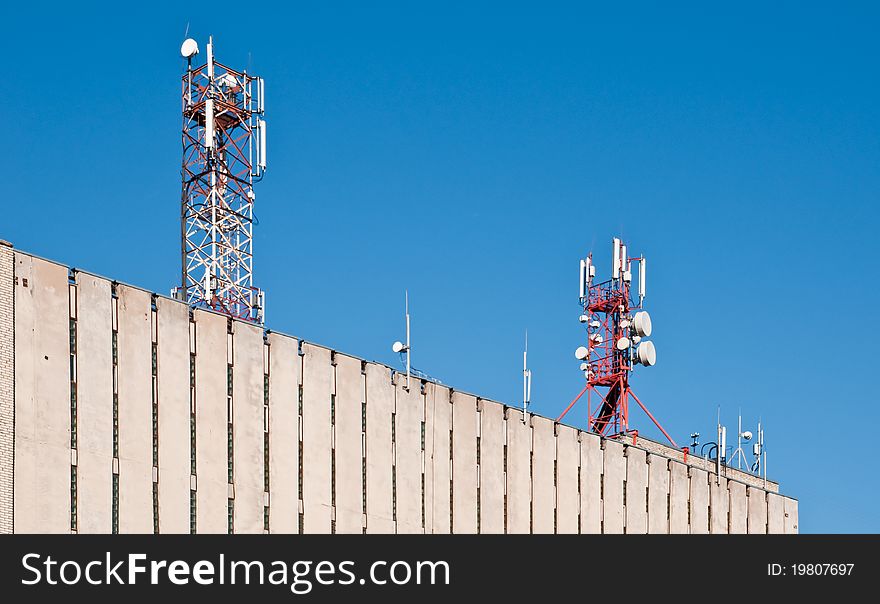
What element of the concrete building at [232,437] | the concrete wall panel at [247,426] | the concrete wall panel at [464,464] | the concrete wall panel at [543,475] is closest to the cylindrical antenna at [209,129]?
the concrete building at [232,437]

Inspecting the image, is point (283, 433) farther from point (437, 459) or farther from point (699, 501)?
point (699, 501)

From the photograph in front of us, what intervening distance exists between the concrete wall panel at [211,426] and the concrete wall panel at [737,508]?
34750 millimetres

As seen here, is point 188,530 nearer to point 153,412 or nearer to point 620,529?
point 153,412

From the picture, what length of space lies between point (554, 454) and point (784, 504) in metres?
20.8

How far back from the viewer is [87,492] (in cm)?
5444

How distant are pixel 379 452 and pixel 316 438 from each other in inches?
139

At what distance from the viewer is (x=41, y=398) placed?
2112 inches

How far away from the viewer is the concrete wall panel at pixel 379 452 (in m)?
65.4

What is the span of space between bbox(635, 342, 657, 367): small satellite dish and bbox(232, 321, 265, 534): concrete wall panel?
4114 cm

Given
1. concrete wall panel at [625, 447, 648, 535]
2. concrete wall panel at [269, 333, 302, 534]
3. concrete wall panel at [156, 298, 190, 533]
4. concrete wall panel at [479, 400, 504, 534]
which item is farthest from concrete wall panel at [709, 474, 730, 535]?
concrete wall panel at [156, 298, 190, 533]

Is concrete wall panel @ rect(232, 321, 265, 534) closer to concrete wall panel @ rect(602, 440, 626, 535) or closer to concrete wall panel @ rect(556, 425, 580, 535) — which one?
concrete wall panel @ rect(556, 425, 580, 535)

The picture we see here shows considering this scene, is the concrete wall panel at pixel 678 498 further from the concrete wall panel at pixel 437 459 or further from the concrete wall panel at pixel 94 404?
the concrete wall panel at pixel 94 404

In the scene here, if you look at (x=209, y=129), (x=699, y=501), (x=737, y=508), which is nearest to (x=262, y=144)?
(x=209, y=129)
